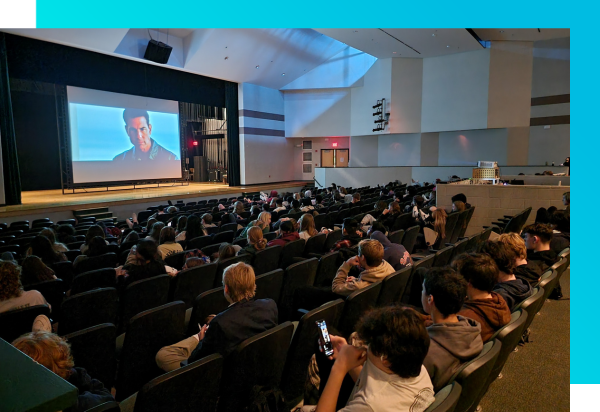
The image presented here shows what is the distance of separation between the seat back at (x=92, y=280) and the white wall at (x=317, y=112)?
16001 millimetres

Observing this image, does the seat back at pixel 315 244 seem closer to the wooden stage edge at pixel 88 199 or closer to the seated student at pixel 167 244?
the seated student at pixel 167 244

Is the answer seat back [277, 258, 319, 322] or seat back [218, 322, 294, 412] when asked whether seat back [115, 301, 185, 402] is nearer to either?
seat back [218, 322, 294, 412]

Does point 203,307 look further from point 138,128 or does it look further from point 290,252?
point 138,128

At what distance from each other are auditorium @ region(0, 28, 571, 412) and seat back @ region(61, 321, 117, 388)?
0.04 ft

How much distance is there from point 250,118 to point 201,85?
2713mm

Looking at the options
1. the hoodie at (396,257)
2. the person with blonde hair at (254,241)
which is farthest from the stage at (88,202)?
the hoodie at (396,257)

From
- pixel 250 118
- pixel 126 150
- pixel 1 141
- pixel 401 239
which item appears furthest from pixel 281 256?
pixel 250 118

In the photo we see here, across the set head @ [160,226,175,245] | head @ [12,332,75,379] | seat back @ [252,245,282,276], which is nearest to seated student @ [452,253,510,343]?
head @ [12,332,75,379]

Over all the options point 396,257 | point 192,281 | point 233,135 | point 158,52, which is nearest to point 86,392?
point 192,281

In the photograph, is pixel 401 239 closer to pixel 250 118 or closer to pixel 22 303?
pixel 22 303

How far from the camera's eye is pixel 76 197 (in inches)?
461

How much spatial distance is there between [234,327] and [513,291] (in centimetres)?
184

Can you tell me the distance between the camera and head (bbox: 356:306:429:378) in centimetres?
129

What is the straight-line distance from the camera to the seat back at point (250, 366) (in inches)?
69.0
